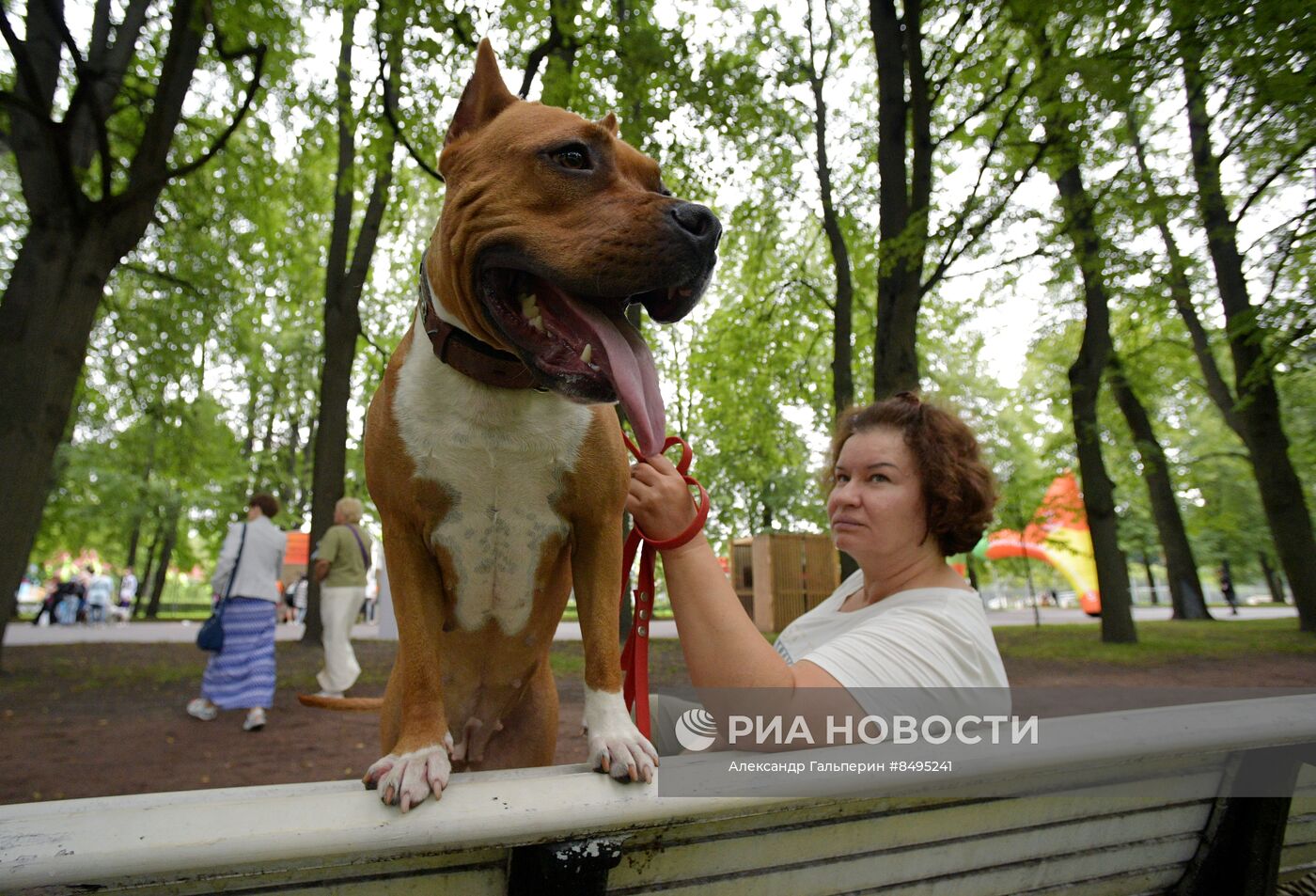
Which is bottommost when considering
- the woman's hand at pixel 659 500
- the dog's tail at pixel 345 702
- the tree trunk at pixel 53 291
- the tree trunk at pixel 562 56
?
the dog's tail at pixel 345 702

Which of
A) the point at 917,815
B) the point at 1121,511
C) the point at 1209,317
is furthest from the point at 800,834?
the point at 1121,511

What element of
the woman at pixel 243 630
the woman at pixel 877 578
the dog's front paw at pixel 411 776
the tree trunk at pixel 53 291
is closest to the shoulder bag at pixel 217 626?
the woman at pixel 243 630

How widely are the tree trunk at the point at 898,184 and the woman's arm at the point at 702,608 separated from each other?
649 cm

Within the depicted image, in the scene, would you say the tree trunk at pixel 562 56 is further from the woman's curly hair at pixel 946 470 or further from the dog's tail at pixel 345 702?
the dog's tail at pixel 345 702

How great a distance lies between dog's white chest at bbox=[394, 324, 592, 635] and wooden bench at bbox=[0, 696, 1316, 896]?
0.55 m

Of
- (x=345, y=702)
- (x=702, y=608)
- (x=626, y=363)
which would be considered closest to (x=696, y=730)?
(x=702, y=608)

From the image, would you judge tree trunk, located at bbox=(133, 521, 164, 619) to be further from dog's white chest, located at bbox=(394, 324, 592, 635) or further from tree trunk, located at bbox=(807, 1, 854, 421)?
dog's white chest, located at bbox=(394, 324, 592, 635)

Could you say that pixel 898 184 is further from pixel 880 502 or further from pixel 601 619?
pixel 601 619

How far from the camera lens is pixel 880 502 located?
2.36m

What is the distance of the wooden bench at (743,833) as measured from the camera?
3.31ft

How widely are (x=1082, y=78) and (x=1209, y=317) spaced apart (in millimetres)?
12006

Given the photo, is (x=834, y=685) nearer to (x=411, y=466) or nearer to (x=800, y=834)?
(x=800, y=834)

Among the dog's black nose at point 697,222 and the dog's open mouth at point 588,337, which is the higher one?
the dog's black nose at point 697,222

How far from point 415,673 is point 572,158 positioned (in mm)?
1197
